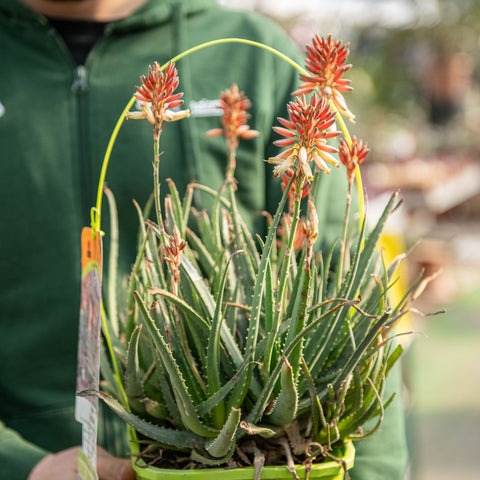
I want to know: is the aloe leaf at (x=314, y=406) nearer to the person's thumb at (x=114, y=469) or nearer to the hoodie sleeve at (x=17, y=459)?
the person's thumb at (x=114, y=469)

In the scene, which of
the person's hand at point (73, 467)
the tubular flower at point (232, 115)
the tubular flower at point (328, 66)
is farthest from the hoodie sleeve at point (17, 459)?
the tubular flower at point (328, 66)

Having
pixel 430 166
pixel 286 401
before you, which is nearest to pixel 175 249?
pixel 286 401

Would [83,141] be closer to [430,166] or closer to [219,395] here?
[219,395]

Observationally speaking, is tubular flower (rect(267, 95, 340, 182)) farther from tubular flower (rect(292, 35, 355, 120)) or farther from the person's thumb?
the person's thumb

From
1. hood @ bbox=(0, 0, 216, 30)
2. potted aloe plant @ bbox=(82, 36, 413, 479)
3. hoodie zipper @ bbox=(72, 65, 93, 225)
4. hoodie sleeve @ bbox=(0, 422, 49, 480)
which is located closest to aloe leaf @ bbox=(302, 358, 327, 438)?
potted aloe plant @ bbox=(82, 36, 413, 479)

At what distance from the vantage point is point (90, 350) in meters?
0.62

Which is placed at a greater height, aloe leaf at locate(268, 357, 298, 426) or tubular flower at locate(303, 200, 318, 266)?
tubular flower at locate(303, 200, 318, 266)

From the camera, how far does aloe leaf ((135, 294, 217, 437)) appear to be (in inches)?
21.2

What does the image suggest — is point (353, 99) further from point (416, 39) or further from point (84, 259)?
point (84, 259)

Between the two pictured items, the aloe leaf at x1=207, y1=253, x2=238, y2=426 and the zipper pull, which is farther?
the zipper pull

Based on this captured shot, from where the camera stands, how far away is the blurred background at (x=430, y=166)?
10.4ft

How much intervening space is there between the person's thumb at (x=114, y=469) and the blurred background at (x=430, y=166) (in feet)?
1.26

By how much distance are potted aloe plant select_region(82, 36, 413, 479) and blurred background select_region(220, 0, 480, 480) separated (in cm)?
11

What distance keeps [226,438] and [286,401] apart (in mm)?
58
